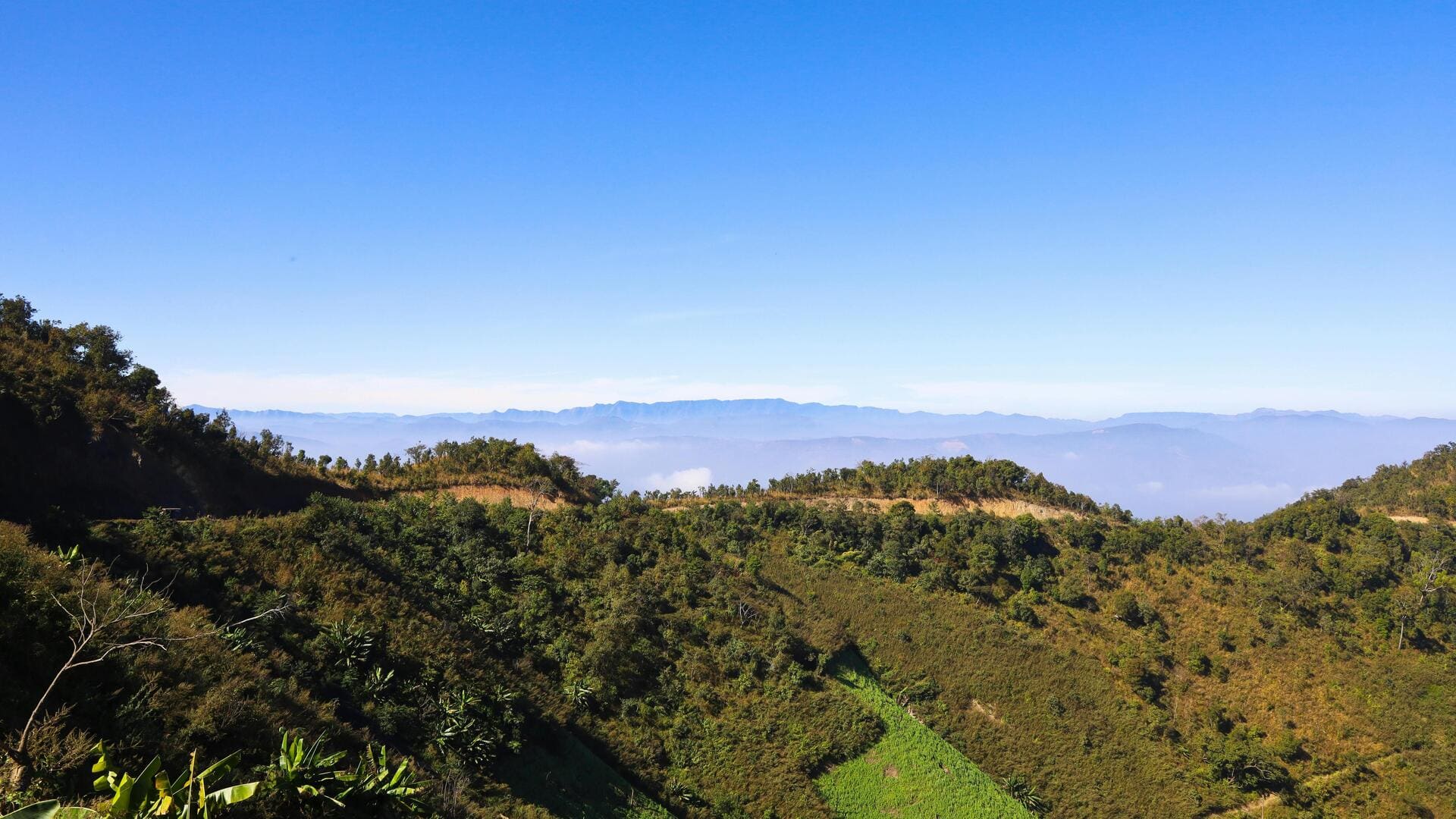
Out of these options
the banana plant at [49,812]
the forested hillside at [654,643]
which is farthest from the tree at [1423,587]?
the banana plant at [49,812]

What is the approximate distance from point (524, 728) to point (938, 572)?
1380 inches

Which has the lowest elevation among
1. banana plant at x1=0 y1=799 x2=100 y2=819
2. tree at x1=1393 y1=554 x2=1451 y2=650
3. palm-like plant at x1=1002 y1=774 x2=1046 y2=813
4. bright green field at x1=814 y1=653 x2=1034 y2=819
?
palm-like plant at x1=1002 y1=774 x2=1046 y2=813

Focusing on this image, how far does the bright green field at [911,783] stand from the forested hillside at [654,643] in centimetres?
16

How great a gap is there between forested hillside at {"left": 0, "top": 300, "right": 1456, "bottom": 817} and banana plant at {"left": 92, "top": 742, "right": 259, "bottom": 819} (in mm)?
110

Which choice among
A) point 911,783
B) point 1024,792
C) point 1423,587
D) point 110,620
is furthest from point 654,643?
point 1423,587

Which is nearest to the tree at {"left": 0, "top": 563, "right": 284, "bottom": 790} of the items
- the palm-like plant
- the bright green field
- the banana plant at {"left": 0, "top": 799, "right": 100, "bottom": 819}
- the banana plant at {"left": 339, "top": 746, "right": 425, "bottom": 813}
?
the banana plant at {"left": 339, "top": 746, "right": 425, "bottom": 813}

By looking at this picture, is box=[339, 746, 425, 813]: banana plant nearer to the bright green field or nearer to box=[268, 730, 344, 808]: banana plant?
box=[268, 730, 344, 808]: banana plant

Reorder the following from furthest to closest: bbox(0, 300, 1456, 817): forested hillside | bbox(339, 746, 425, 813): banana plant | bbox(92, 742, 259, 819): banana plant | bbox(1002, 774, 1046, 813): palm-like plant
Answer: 1. bbox(1002, 774, 1046, 813): palm-like plant
2. bbox(0, 300, 1456, 817): forested hillside
3. bbox(339, 746, 425, 813): banana plant
4. bbox(92, 742, 259, 819): banana plant

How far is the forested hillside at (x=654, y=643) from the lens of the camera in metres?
13.2

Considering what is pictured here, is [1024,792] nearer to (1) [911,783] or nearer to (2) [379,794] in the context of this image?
(1) [911,783]

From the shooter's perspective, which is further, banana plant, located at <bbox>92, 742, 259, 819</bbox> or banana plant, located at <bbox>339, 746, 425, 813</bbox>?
banana plant, located at <bbox>339, 746, 425, 813</bbox>

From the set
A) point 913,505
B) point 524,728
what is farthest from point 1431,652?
point 524,728

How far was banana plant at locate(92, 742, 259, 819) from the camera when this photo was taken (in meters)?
5.67

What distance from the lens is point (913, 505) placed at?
65.0 meters
